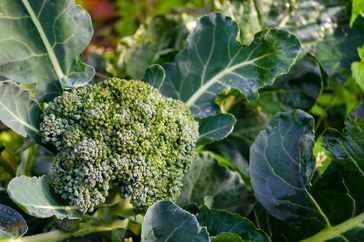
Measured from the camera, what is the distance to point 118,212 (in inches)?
35.4

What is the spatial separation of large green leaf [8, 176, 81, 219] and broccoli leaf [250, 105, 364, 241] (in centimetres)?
33

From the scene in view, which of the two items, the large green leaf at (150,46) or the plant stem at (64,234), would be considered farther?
the large green leaf at (150,46)

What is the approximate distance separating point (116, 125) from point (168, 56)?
0.42 meters

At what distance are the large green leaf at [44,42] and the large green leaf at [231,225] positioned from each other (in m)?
0.30

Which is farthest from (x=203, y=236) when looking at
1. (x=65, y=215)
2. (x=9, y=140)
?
(x=9, y=140)

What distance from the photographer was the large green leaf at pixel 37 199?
67 centimetres

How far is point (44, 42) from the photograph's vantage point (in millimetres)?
822

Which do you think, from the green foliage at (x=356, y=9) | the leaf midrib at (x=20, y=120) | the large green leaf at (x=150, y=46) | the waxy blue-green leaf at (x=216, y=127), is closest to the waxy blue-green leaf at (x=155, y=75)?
the waxy blue-green leaf at (x=216, y=127)

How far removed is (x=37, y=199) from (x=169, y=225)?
0.19 meters

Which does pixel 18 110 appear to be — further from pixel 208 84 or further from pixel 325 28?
pixel 325 28

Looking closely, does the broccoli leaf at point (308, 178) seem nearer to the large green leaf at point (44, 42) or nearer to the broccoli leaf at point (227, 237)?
the broccoli leaf at point (227, 237)

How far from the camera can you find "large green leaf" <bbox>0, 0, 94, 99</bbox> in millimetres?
786

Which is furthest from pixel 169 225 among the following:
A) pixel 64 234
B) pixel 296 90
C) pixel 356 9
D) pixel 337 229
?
pixel 356 9

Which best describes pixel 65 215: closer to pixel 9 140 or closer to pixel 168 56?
pixel 9 140
